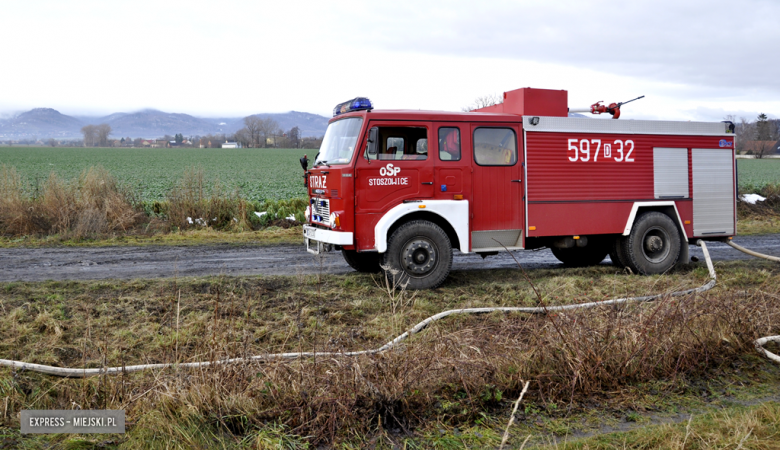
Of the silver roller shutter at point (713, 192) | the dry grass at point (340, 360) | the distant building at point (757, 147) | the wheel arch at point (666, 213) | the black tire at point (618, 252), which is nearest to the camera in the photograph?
the dry grass at point (340, 360)

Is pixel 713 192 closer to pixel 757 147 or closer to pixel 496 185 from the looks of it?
pixel 496 185

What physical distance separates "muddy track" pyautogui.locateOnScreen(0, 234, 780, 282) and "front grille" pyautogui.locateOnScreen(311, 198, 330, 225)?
715 millimetres

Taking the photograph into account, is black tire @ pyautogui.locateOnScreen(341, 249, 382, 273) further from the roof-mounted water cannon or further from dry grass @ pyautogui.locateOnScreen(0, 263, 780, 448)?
the roof-mounted water cannon

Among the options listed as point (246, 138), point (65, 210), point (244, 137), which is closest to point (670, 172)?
point (65, 210)

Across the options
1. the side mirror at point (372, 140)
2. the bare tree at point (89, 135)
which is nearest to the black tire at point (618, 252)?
the side mirror at point (372, 140)

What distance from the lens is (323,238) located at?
8.41 metres

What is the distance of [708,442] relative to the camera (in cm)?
358

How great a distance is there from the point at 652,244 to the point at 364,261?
4744mm

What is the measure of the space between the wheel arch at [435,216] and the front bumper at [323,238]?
0.43 meters

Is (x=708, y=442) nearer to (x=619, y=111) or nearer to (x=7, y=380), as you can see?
(x=7, y=380)

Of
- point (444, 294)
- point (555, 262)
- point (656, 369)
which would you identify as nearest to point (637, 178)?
point (555, 262)

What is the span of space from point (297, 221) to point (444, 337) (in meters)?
11.7

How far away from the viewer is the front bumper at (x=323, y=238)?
26.4ft

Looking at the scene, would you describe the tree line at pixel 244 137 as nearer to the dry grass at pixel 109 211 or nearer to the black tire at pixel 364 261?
the dry grass at pixel 109 211
